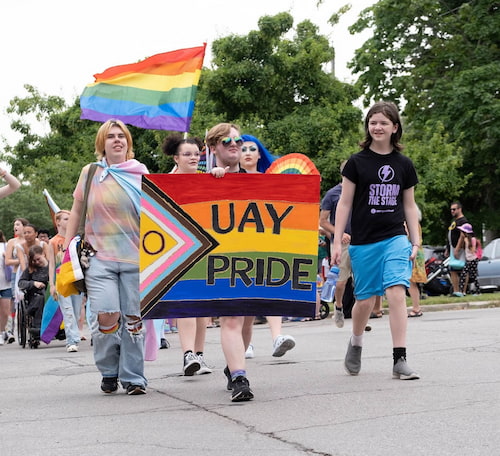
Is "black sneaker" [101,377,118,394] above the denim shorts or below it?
below

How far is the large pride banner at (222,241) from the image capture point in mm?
6598

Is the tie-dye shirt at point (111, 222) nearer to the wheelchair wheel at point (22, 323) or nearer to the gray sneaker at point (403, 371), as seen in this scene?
the gray sneaker at point (403, 371)

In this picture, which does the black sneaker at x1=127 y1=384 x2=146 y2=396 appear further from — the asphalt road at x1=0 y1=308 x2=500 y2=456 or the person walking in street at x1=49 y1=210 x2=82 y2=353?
the person walking in street at x1=49 y1=210 x2=82 y2=353

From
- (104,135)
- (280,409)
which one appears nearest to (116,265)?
(104,135)

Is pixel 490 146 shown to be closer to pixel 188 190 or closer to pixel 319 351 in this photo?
pixel 319 351

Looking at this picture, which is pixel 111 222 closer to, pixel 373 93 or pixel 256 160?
pixel 256 160

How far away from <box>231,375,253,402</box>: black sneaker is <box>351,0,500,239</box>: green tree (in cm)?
2409

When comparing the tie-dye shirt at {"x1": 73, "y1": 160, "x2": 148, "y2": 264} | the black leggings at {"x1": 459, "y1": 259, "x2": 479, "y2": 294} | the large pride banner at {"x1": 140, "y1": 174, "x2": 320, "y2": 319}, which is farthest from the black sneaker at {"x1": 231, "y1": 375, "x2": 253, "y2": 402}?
the black leggings at {"x1": 459, "y1": 259, "x2": 479, "y2": 294}

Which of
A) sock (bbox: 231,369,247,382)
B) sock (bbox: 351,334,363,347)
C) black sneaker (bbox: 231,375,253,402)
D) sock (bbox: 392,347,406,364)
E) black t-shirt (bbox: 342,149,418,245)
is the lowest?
black sneaker (bbox: 231,375,253,402)

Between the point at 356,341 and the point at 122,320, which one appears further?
the point at 356,341

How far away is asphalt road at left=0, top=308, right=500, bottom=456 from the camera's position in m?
4.75

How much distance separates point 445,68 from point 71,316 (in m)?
22.0

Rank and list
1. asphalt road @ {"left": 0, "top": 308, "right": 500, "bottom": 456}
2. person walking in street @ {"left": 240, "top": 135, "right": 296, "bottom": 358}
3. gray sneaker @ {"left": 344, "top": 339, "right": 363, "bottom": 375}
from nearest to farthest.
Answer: asphalt road @ {"left": 0, "top": 308, "right": 500, "bottom": 456} → gray sneaker @ {"left": 344, "top": 339, "right": 363, "bottom": 375} → person walking in street @ {"left": 240, "top": 135, "right": 296, "bottom": 358}

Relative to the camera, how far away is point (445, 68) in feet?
105
